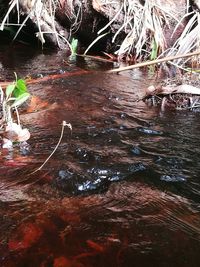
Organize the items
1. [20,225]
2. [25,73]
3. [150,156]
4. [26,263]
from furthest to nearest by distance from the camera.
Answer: [25,73] → [150,156] → [20,225] → [26,263]

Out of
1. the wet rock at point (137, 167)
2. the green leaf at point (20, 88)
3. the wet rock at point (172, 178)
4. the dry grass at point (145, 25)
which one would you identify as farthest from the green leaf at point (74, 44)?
the wet rock at point (172, 178)

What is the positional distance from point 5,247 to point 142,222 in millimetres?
583

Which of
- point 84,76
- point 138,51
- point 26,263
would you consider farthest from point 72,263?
point 138,51

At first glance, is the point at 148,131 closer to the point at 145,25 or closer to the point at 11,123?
the point at 11,123

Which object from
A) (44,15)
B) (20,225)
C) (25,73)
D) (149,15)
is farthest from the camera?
(44,15)

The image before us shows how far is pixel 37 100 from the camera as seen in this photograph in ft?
11.0

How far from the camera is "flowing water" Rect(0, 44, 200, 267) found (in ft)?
5.03

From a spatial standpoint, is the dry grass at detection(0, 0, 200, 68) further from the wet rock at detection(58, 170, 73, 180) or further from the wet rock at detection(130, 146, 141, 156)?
the wet rock at detection(58, 170, 73, 180)

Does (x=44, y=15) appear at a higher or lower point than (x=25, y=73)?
higher

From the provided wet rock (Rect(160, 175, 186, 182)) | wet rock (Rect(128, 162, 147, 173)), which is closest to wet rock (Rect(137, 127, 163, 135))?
wet rock (Rect(128, 162, 147, 173))

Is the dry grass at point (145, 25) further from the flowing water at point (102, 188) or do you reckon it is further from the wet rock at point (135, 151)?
the wet rock at point (135, 151)

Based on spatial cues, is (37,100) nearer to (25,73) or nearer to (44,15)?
(25,73)

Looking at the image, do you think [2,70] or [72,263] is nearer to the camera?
[72,263]

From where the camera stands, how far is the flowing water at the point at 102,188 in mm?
1533
